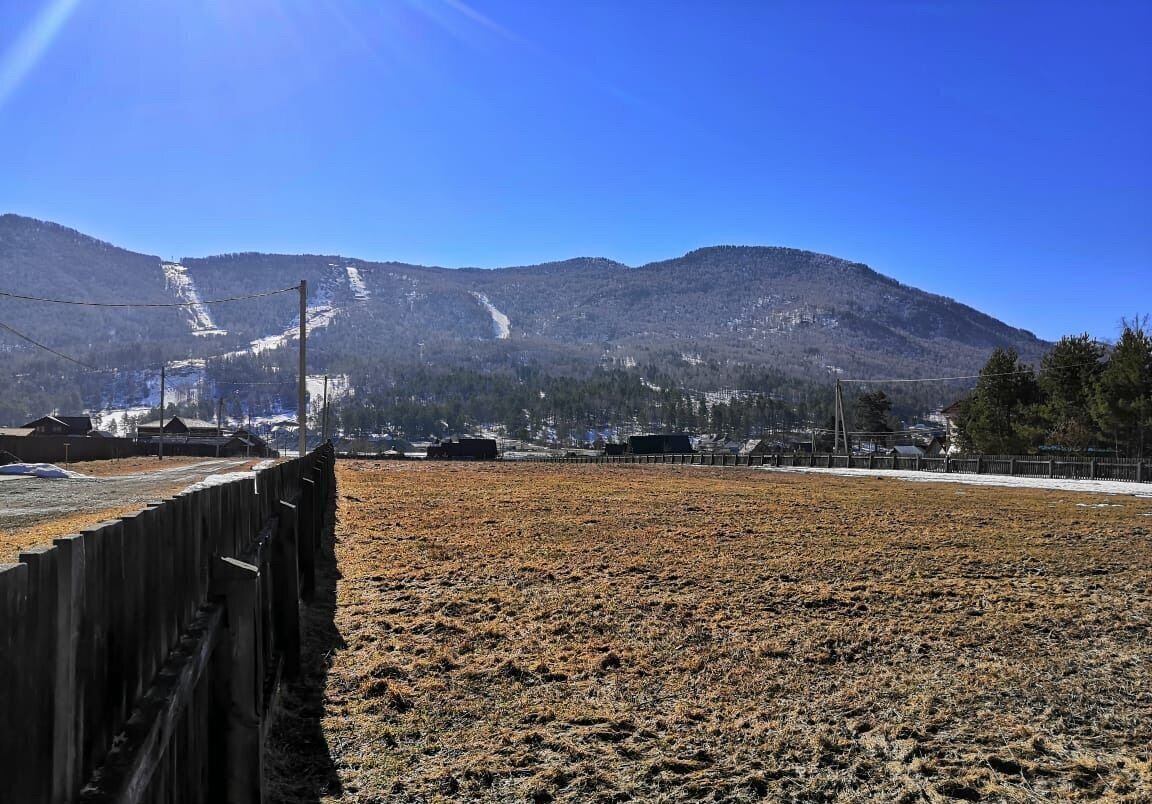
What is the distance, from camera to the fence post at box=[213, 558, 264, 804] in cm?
407

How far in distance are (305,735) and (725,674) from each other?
3.16 m

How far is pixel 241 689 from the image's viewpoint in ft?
13.7

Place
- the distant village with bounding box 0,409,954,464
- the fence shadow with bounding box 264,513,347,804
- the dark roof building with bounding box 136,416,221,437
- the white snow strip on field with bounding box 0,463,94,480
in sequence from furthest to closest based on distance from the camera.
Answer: the dark roof building with bounding box 136,416,221,437 → the distant village with bounding box 0,409,954,464 → the white snow strip on field with bounding box 0,463,94,480 → the fence shadow with bounding box 264,513,347,804

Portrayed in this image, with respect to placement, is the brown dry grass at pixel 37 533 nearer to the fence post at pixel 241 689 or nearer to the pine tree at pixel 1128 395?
the fence post at pixel 241 689

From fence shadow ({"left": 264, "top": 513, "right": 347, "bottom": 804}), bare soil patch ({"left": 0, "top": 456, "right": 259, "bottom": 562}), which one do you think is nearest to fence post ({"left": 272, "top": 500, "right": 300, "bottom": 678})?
fence shadow ({"left": 264, "top": 513, "right": 347, "bottom": 804})

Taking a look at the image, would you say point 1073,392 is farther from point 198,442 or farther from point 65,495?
point 198,442

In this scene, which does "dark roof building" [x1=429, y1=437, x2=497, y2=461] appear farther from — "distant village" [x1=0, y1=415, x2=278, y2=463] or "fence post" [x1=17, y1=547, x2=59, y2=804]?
"fence post" [x1=17, y1=547, x2=59, y2=804]

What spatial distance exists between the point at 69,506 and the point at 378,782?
644 inches

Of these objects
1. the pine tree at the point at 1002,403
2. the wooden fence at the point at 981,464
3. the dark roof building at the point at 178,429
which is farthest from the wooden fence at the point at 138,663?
the dark roof building at the point at 178,429

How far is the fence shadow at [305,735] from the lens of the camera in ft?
16.2

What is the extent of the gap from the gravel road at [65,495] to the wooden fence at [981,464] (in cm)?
3678

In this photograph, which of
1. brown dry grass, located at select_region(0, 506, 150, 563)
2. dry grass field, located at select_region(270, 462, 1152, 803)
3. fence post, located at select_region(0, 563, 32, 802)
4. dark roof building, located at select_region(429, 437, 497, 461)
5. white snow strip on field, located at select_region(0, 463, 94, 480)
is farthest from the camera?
dark roof building, located at select_region(429, 437, 497, 461)

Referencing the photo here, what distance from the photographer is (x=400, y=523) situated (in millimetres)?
16719

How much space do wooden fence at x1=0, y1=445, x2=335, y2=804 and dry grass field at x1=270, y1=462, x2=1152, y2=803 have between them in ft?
3.80
